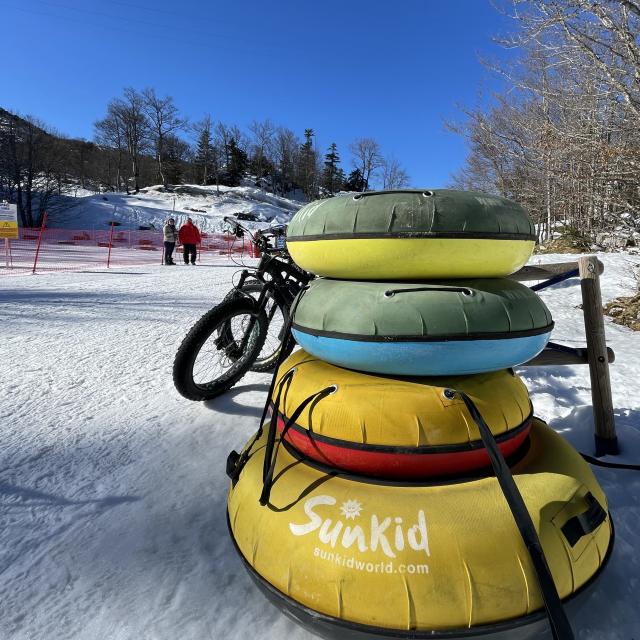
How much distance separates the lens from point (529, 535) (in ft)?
3.77

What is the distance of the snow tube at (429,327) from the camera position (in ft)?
4.55

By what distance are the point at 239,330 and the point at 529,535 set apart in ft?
8.49

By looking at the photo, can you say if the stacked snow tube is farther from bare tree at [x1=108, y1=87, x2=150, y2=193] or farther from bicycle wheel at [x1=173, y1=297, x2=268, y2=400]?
bare tree at [x1=108, y1=87, x2=150, y2=193]

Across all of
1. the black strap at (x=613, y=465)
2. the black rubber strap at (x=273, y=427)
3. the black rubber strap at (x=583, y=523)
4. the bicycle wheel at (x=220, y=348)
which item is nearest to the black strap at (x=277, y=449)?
the black rubber strap at (x=273, y=427)

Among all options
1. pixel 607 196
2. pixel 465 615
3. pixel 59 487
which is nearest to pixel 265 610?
pixel 465 615

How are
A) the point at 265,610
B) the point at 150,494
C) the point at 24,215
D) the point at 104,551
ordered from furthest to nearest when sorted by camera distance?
the point at 24,215, the point at 150,494, the point at 104,551, the point at 265,610

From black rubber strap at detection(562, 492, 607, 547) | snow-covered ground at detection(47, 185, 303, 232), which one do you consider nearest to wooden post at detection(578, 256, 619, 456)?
black rubber strap at detection(562, 492, 607, 547)

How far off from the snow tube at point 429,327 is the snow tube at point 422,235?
0.24ft

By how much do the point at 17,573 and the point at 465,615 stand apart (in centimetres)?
156

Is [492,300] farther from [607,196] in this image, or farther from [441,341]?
[607,196]

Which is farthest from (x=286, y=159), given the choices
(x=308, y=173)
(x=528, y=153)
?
(x=528, y=153)

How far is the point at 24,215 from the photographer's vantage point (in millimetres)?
31688

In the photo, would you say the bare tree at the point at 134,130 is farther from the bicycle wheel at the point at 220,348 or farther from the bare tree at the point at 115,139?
the bicycle wheel at the point at 220,348

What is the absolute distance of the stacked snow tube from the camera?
112 cm
